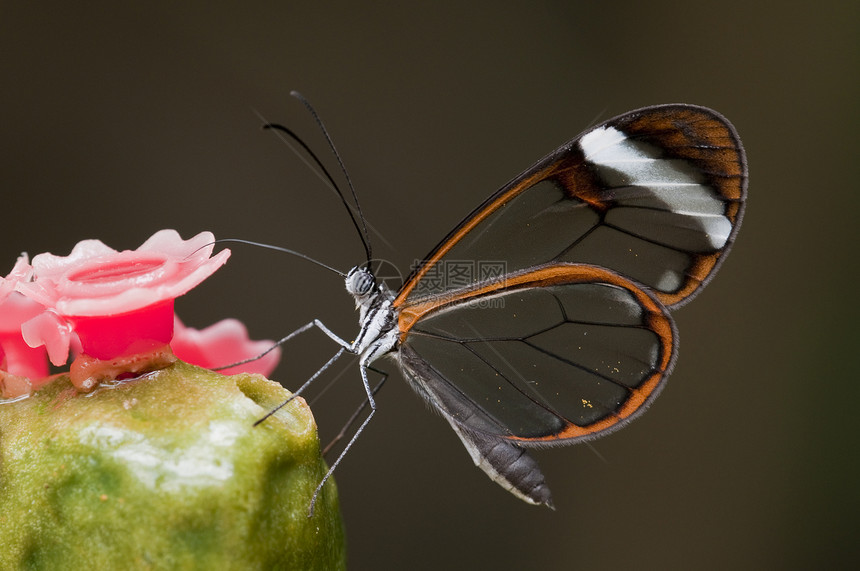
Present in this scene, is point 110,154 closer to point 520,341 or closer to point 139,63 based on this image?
point 139,63

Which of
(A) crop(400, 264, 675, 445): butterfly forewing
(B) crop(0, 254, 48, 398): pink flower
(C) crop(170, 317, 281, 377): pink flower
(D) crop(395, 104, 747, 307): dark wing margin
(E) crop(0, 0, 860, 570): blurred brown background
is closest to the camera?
(B) crop(0, 254, 48, 398): pink flower

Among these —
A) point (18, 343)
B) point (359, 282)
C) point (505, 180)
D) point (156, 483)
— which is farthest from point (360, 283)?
point (505, 180)

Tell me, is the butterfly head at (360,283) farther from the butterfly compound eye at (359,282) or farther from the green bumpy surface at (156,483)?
the green bumpy surface at (156,483)

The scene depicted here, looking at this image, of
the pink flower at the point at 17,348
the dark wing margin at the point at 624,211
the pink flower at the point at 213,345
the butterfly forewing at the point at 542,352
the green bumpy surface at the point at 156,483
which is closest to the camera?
the green bumpy surface at the point at 156,483

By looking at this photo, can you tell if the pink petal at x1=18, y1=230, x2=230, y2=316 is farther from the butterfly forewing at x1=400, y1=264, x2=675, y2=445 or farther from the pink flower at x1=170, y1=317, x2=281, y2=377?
the butterfly forewing at x1=400, y1=264, x2=675, y2=445

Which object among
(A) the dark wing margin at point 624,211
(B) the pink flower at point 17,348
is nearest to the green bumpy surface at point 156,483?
(B) the pink flower at point 17,348

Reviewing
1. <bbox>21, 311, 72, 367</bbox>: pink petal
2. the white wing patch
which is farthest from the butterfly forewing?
<bbox>21, 311, 72, 367</bbox>: pink petal

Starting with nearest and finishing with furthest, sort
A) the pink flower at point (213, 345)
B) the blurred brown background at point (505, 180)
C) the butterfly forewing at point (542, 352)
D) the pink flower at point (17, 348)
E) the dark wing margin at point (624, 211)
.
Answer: the pink flower at point (17, 348)
the pink flower at point (213, 345)
the dark wing margin at point (624, 211)
the butterfly forewing at point (542, 352)
the blurred brown background at point (505, 180)

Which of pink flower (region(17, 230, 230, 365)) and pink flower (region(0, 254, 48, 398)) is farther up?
pink flower (region(17, 230, 230, 365))
